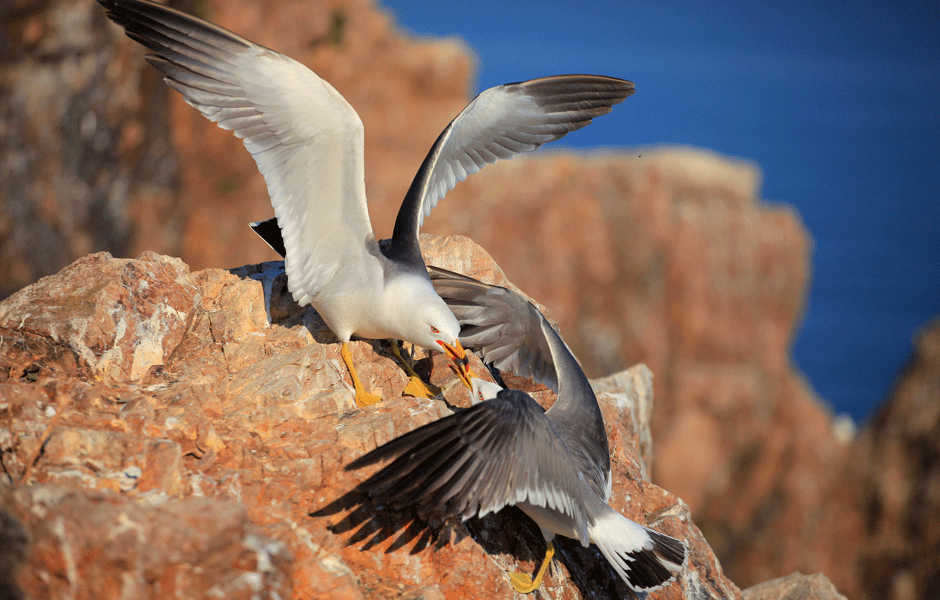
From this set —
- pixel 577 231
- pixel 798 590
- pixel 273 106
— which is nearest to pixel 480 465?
pixel 273 106

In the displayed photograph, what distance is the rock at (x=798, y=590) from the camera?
5.57m

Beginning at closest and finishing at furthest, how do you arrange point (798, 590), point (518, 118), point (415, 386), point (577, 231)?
point (415, 386), point (798, 590), point (518, 118), point (577, 231)

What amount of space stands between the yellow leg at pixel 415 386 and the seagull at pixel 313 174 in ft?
0.16

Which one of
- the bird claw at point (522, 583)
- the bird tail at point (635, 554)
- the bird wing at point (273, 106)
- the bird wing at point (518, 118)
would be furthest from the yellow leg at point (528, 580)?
the bird wing at point (518, 118)

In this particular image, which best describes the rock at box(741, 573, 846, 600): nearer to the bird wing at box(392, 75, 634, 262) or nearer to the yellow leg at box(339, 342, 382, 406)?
the yellow leg at box(339, 342, 382, 406)

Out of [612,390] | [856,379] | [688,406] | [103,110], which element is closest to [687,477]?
[688,406]

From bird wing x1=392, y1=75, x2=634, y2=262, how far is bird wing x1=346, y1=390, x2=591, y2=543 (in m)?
2.48

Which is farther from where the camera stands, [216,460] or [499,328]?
[499,328]

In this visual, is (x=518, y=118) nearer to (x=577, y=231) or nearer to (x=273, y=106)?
(x=273, y=106)

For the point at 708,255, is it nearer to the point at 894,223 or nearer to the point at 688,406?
the point at 688,406

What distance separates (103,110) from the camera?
1670 cm

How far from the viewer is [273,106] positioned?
447 cm

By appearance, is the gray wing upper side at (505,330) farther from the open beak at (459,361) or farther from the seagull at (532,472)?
the open beak at (459,361)

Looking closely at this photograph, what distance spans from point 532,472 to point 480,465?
30 cm
